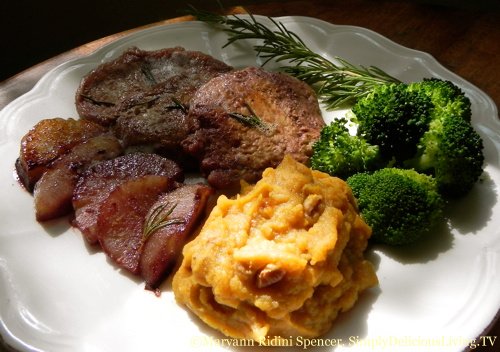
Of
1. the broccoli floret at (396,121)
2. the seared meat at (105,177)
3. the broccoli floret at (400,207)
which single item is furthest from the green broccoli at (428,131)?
the seared meat at (105,177)

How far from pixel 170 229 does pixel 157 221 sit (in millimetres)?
89

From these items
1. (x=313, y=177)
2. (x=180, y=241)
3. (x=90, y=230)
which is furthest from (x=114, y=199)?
(x=313, y=177)

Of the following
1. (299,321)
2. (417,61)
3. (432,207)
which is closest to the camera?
(299,321)

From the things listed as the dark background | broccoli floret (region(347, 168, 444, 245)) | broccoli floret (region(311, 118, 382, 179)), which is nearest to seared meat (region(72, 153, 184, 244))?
broccoli floret (region(311, 118, 382, 179))

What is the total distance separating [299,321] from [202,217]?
87 cm

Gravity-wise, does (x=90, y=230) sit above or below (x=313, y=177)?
below

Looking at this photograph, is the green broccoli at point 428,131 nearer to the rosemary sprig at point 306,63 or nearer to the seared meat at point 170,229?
the rosemary sprig at point 306,63

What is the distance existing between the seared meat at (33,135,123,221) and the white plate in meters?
0.09

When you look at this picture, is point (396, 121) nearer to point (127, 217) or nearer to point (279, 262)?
point (279, 262)

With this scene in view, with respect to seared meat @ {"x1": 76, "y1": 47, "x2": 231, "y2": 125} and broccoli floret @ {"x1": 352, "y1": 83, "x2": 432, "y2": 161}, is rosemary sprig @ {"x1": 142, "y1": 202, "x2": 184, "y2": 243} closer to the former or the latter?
seared meat @ {"x1": 76, "y1": 47, "x2": 231, "y2": 125}

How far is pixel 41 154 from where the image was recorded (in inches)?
121

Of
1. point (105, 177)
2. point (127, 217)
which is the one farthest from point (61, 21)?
point (127, 217)

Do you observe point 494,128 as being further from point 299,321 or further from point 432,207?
point 299,321

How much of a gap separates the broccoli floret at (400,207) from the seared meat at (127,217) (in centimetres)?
111
